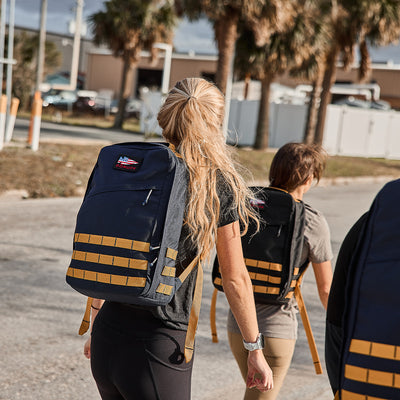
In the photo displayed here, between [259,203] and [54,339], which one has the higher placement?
[259,203]

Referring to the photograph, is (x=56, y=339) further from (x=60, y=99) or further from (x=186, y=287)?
(x=60, y=99)

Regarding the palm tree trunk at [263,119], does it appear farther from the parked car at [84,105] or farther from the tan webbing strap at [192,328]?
the tan webbing strap at [192,328]

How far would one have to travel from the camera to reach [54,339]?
15.7ft

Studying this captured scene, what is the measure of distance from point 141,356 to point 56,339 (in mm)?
2924

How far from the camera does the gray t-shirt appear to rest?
2910 millimetres

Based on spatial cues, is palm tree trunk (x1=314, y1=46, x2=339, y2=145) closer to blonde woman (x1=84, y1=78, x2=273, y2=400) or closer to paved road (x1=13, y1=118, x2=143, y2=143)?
paved road (x1=13, y1=118, x2=143, y2=143)

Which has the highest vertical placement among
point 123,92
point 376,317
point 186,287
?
point 123,92

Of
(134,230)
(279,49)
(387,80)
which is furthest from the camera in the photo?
(387,80)

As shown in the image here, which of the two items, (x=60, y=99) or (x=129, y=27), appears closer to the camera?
(x=129, y=27)

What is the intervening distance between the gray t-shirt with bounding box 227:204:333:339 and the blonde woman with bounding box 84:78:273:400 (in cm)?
64

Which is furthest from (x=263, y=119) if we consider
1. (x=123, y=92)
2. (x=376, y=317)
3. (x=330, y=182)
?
(x=376, y=317)

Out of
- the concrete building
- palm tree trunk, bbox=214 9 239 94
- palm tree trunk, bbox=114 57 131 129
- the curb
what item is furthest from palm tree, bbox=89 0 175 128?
the concrete building

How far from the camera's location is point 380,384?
5.00 ft

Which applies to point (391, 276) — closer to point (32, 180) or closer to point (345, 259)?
point (345, 259)
